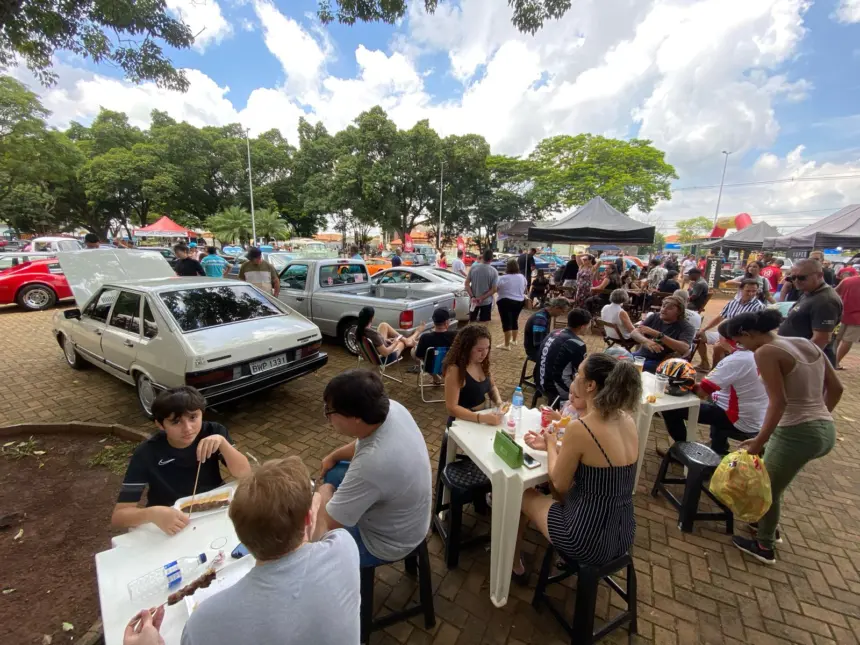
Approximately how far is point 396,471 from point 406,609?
1.09 meters

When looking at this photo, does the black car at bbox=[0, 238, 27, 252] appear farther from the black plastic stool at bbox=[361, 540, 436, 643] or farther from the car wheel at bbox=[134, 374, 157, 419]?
the black plastic stool at bbox=[361, 540, 436, 643]

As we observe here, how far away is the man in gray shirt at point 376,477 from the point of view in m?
1.60

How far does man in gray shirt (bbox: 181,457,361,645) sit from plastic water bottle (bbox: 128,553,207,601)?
0.55 meters

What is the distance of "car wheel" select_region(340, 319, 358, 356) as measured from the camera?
254 inches

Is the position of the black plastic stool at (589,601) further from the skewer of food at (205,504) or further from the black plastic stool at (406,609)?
the skewer of food at (205,504)

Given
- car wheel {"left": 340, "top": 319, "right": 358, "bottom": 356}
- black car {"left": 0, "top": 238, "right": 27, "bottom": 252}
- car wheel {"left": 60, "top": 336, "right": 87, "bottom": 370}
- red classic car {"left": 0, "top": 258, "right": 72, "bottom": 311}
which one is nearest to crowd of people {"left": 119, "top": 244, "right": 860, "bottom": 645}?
car wheel {"left": 340, "top": 319, "right": 358, "bottom": 356}

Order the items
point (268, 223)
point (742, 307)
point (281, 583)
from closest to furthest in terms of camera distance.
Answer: point (281, 583)
point (742, 307)
point (268, 223)

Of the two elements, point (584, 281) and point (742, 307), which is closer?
point (742, 307)

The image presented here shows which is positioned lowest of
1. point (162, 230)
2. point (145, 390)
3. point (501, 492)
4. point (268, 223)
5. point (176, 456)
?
point (145, 390)

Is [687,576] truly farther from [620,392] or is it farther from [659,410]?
[620,392]

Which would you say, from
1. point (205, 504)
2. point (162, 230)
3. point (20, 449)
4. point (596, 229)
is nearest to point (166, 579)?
point (205, 504)

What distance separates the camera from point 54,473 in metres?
3.18

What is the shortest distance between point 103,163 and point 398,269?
2828cm

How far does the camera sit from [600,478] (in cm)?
182
